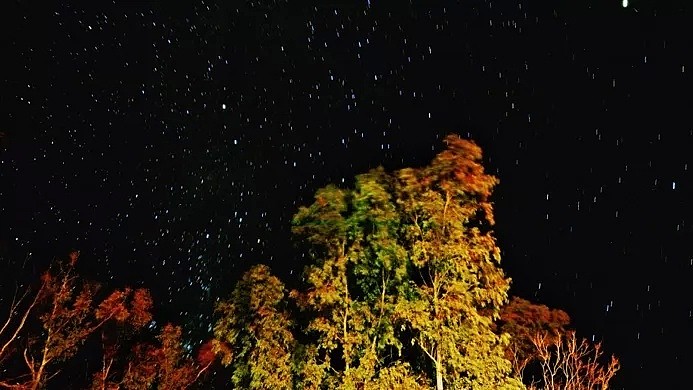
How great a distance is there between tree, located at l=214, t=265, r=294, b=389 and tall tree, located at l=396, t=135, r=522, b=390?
3.74 meters

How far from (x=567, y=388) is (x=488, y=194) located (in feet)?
18.1

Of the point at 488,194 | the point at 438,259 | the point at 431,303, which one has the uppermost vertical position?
the point at 488,194

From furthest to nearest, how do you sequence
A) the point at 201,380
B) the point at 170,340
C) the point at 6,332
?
the point at 201,380
the point at 170,340
the point at 6,332

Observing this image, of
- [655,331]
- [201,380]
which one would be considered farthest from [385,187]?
[655,331]

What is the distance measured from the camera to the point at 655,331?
3322 centimetres

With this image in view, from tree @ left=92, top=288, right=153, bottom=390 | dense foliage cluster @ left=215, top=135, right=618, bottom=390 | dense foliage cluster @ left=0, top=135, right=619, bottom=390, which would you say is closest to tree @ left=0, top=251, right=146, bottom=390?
tree @ left=92, top=288, right=153, bottom=390

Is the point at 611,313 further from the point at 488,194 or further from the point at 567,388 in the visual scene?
the point at 488,194

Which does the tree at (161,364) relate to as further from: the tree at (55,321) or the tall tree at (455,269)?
the tall tree at (455,269)

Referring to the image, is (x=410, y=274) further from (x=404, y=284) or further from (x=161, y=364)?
(x=161, y=364)

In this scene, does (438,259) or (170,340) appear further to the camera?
(170,340)

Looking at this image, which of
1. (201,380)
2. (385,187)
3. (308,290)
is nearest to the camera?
(385,187)

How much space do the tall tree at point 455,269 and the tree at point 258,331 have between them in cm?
374

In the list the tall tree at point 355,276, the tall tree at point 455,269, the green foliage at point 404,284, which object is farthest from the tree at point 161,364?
the tall tree at point 455,269

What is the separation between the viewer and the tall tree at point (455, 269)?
10.5 meters
